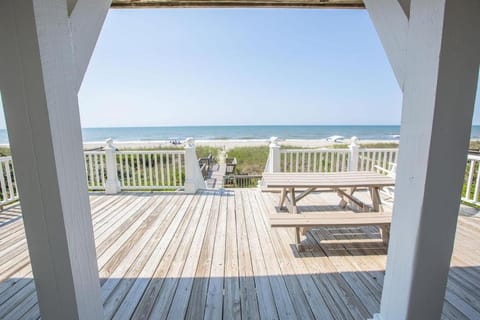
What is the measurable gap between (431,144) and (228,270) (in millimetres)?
1780

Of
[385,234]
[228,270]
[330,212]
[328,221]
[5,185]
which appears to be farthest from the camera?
[5,185]

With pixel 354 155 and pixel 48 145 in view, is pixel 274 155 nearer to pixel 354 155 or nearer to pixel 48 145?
pixel 354 155

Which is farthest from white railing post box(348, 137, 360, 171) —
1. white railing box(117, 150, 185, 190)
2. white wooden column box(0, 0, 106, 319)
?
white wooden column box(0, 0, 106, 319)

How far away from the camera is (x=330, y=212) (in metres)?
2.89

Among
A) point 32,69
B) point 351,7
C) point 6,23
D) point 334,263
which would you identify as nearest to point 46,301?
point 32,69

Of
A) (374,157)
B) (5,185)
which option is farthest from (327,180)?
(5,185)

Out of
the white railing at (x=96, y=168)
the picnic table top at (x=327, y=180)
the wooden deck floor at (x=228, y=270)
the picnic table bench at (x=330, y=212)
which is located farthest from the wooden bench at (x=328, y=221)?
the white railing at (x=96, y=168)

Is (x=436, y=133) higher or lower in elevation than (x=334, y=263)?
higher

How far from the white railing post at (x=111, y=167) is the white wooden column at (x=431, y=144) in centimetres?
450

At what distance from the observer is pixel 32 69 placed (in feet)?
2.21

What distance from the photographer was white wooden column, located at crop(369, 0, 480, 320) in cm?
75

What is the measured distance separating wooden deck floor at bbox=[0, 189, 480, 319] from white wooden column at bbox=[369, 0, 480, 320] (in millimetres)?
721

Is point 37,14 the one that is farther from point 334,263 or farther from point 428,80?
point 334,263

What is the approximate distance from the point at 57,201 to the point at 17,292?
1716mm
